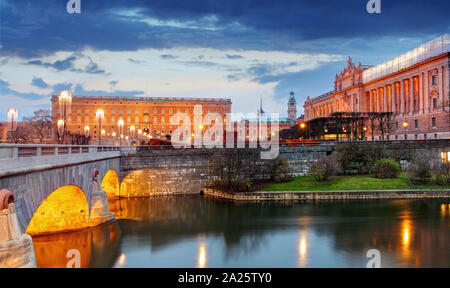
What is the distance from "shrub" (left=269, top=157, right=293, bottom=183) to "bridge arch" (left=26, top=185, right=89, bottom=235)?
78.3 feet

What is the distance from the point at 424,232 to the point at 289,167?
2169 centimetres

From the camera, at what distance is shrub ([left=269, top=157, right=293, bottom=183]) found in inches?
1778

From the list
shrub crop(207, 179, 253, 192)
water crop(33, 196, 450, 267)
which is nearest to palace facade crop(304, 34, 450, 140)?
water crop(33, 196, 450, 267)

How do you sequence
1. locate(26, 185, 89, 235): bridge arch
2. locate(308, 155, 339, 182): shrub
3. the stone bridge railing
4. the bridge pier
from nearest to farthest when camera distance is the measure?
the bridge pier
the stone bridge railing
locate(26, 185, 89, 235): bridge arch
locate(308, 155, 339, 182): shrub

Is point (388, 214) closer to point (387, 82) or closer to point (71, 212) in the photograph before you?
point (71, 212)

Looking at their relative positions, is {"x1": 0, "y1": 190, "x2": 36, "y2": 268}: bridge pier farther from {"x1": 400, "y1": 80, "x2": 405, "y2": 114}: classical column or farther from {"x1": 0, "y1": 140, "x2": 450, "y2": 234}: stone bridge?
{"x1": 400, "y1": 80, "x2": 405, "y2": 114}: classical column

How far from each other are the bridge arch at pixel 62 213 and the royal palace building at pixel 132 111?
350ft

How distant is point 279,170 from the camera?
45438mm

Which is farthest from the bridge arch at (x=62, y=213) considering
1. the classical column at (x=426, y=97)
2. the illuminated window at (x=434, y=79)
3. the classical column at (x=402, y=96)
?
the classical column at (x=402, y=96)

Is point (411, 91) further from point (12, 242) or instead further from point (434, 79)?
point (12, 242)

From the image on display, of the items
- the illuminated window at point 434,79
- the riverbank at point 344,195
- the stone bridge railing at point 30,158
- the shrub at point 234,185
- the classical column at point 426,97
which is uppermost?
the illuminated window at point 434,79

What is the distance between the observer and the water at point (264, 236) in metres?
21.6

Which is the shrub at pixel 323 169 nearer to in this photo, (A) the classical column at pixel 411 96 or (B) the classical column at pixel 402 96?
(A) the classical column at pixel 411 96

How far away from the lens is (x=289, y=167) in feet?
156
